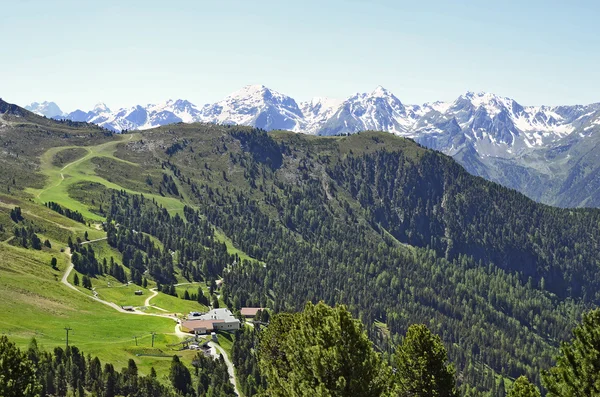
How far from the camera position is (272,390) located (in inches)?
1714

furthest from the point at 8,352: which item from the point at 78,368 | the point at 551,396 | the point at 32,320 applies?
the point at 32,320

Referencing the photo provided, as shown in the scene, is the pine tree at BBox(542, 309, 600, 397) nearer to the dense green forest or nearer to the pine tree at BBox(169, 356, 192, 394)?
the dense green forest

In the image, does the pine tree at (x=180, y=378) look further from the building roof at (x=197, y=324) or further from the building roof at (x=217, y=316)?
the building roof at (x=217, y=316)

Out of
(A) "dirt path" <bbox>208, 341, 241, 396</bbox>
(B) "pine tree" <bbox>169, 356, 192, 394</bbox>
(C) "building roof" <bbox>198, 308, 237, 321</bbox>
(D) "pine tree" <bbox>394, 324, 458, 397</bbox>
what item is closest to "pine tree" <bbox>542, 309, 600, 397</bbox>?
(D) "pine tree" <bbox>394, 324, 458, 397</bbox>

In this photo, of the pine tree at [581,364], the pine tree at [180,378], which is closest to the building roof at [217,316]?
the pine tree at [180,378]

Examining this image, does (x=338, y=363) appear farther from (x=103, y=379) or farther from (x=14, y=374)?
(x=103, y=379)

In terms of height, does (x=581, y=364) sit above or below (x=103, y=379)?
above

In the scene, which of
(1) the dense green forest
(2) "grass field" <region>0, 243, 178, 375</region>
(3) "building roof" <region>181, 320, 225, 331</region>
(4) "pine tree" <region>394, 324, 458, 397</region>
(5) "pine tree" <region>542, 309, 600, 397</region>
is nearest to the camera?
(5) "pine tree" <region>542, 309, 600, 397</region>

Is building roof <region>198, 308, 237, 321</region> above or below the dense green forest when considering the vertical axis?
below

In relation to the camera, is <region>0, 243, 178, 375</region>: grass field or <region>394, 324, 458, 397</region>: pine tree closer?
<region>394, 324, 458, 397</region>: pine tree

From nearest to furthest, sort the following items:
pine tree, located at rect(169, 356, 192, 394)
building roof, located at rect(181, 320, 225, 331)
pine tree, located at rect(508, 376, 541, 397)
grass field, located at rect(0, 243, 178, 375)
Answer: pine tree, located at rect(508, 376, 541, 397) < pine tree, located at rect(169, 356, 192, 394) < grass field, located at rect(0, 243, 178, 375) < building roof, located at rect(181, 320, 225, 331)

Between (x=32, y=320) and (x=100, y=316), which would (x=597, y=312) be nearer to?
(x=32, y=320)

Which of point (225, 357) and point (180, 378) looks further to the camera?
point (225, 357)

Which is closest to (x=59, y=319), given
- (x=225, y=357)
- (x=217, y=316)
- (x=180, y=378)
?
(x=225, y=357)
